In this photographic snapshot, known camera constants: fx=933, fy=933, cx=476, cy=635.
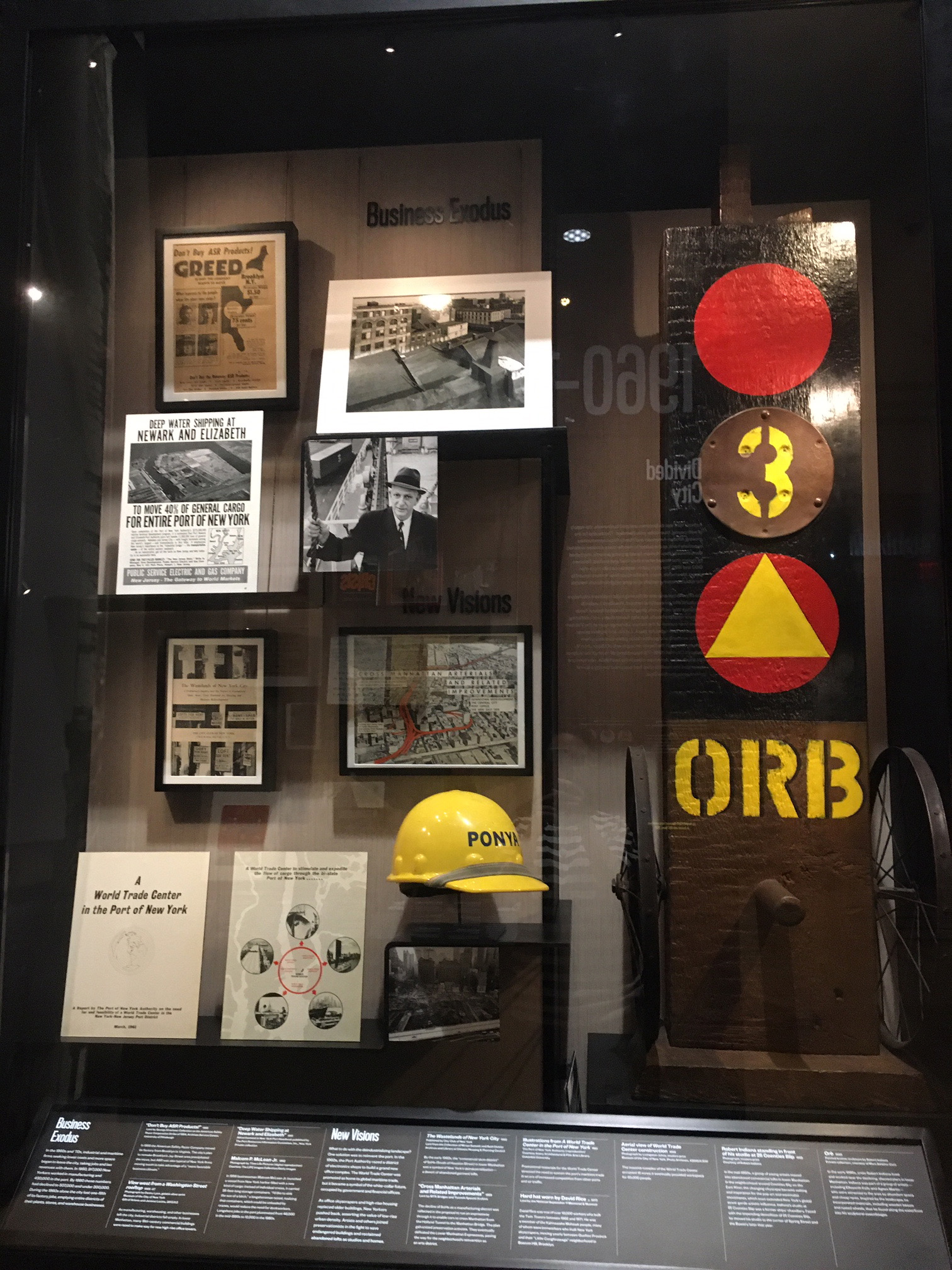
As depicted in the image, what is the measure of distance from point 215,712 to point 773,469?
49.0 inches

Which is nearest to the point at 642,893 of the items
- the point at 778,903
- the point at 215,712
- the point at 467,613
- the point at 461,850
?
the point at 778,903

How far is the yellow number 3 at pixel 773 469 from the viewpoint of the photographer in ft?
5.87

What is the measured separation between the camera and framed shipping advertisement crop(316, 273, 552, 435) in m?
1.89

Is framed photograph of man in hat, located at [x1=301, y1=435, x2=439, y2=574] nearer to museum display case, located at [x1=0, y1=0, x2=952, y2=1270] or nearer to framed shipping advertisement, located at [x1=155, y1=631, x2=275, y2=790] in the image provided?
museum display case, located at [x1=0, y1=0, x2=952, y2=1270]

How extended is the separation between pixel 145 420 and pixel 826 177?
1.45 meters

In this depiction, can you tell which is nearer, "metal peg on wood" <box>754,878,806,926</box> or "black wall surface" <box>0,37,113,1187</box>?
"metal peg on wood" <box>754,878,806,926</box>

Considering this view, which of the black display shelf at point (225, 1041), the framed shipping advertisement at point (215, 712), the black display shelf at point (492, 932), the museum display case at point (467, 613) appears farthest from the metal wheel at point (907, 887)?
the framed shipping advertisement at point (215, 712)

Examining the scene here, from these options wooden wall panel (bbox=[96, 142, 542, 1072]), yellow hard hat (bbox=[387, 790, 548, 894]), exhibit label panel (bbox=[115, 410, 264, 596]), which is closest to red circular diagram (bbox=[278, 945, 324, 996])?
wooden wall panel (bbox=[96, 142, 542, 1072])

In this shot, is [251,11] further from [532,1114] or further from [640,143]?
[532,1114]

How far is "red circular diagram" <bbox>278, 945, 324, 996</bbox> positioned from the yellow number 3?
122 centimetres

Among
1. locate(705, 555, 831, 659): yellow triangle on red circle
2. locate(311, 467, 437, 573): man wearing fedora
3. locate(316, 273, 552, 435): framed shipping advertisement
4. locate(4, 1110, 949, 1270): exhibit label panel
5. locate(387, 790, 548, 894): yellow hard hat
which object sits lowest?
locate(4, 1110, 949, 1270): exhibit label panel

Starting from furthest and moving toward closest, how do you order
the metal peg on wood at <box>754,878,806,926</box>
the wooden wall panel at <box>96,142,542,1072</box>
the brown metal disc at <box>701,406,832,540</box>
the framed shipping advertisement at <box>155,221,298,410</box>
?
the framed shipping advertisement at <box>155,221,298,410</box> → the wooden wall panel at <box>96,142,542,1072</box> → the brown metal disc at <box>701,406,832,540</box> → the metal peg on wood at <box>754,878,806,926</box>

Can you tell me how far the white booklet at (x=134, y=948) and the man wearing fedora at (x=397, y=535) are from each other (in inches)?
28.3

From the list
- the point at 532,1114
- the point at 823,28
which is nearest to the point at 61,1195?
the point at 532,1114
